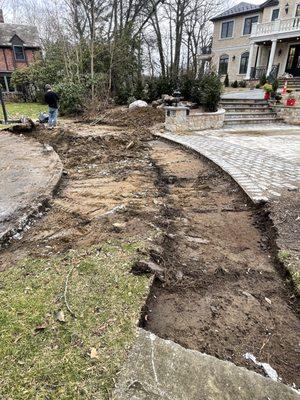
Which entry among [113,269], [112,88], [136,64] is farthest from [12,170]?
[136,64]

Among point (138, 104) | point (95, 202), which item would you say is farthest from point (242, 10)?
point (95, 202)

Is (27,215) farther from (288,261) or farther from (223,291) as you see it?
(288,261)

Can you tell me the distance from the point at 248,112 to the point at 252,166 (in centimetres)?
823

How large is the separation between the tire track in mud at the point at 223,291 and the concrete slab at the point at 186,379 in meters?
0.25

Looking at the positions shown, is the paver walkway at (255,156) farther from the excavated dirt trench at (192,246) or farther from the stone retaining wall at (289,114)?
the stone retaining wall at (289,114)

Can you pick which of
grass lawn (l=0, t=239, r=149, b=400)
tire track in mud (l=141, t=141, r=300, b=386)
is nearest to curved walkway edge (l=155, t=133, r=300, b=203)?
tire track in mud (l=141, t=141, r=300, b=386)

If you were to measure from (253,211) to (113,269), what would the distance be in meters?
2.62

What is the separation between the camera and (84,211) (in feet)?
14.4

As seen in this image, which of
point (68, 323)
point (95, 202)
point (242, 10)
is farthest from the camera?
point (242, 10)

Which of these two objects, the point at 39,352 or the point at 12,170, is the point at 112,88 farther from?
the point at 39,352

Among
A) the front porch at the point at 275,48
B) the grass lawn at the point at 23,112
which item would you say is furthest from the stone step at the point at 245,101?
the grass lawn at the point at 23,112

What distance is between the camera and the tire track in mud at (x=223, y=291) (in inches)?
89.0

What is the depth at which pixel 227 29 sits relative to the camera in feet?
90.4

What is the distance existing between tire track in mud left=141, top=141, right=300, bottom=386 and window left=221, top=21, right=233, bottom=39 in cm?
2849
